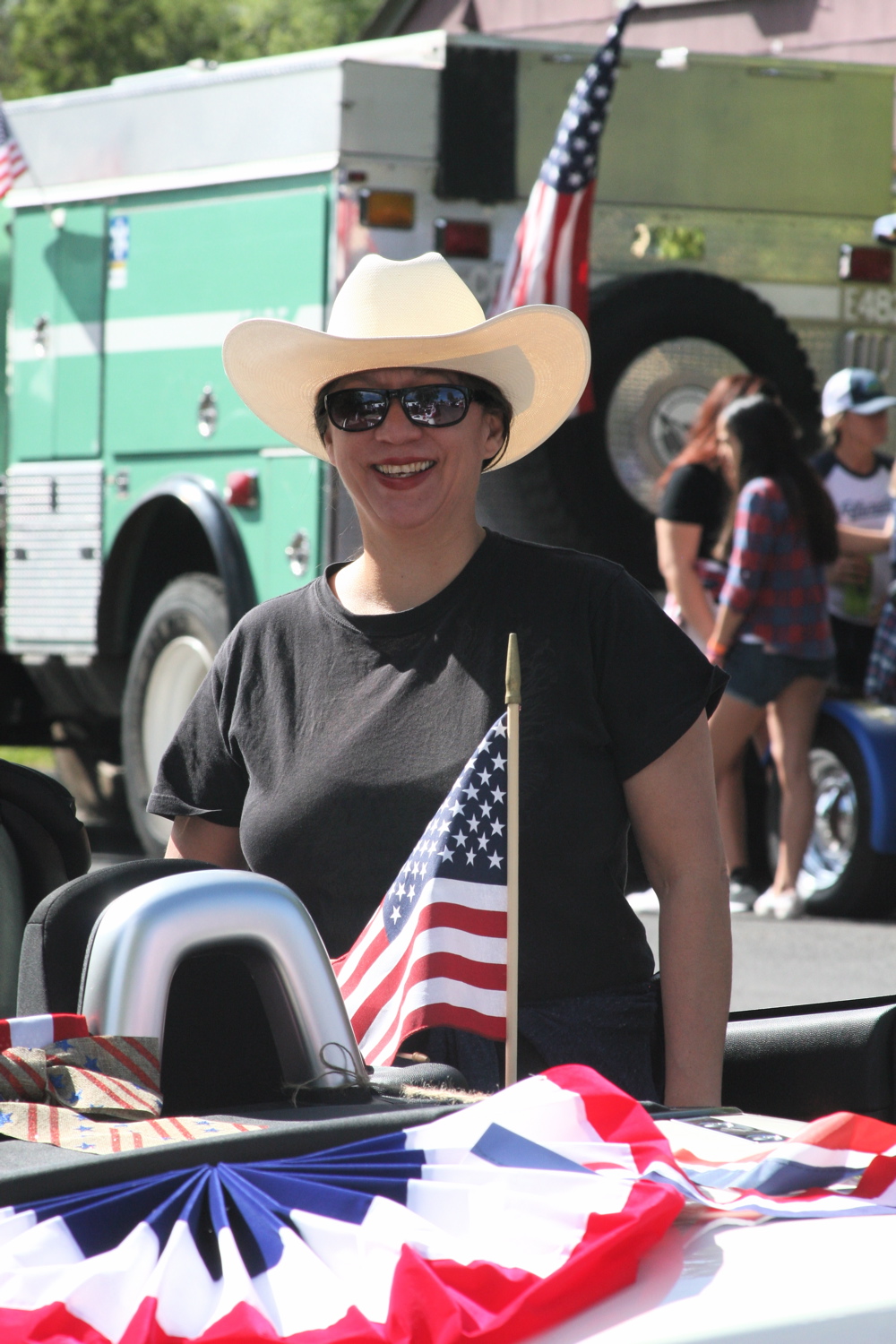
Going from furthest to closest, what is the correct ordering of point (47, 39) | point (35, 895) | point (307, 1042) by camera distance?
point (47, 39), point (35, 895), point (307, 1042)

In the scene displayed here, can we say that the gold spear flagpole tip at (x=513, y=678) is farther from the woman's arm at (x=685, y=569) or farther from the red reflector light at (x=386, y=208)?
the red reflector light at (x=386, y=208)

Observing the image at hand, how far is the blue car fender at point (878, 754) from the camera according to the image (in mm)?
7574

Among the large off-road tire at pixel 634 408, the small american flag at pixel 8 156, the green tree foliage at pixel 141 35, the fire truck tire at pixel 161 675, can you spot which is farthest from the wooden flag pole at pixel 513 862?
the green tree foliage at pixel 141 35

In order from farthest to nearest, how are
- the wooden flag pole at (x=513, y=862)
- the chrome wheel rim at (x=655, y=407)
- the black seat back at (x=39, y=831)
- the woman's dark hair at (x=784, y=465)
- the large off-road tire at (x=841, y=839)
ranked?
the chrome wheel rim at (x=655, y=407) < the large off-road tire at (x=841, y=839) < the woman's dark hair at (x=784, y=465) < the black seat back at (x=39, y=831) < the wooden flag pole at (x=513, y=862)

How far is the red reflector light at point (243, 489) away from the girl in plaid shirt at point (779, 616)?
70.3 inches

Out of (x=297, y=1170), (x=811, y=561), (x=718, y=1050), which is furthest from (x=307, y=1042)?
(x=811, y=561)

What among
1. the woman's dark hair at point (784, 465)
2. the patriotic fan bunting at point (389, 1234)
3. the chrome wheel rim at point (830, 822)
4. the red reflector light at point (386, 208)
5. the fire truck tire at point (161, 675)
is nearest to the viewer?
the patriotic fan bunting at point (389, 1234)

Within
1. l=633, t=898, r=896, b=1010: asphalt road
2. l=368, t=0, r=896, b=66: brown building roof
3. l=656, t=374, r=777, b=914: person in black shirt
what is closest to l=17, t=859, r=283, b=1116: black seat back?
l=633, t=898, r=896, b=1010: asphalt road

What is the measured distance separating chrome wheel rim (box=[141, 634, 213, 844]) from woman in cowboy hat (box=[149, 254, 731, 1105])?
5462 millimetres

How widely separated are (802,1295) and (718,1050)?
1.21 metres

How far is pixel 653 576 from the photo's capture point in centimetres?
822

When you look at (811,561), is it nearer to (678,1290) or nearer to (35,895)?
(35,895)

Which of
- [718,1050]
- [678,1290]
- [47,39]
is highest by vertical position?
[47,39]

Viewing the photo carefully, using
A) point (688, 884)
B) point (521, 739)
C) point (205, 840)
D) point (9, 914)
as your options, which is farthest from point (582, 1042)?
point (9, 914)
